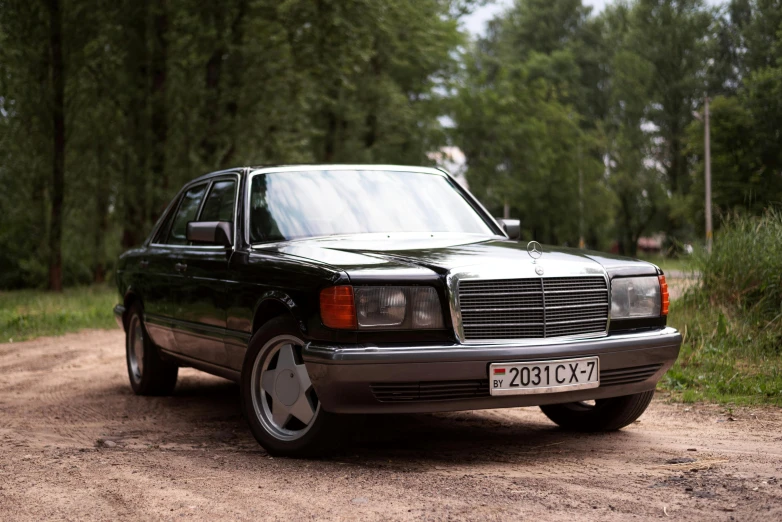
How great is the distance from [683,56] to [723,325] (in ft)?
137

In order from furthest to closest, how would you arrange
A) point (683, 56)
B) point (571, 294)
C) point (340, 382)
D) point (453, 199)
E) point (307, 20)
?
1. point (683, 56)
2. point (307, 20)
3. point (453, 199)
4. point (571, 294)
5. point (340, 382)

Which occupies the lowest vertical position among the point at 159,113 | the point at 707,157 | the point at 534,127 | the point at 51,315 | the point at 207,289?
the point at 51,315

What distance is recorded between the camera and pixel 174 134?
23.5m

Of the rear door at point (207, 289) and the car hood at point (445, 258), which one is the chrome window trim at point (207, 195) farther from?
the car hood at point (445, 258)

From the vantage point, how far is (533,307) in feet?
16.2

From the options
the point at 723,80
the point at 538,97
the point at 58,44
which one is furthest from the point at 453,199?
the point at 538,97

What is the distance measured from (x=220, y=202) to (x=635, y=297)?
296cm

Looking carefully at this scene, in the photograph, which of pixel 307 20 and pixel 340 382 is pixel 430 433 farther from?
pixel 307 20

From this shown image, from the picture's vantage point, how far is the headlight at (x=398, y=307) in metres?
4.67

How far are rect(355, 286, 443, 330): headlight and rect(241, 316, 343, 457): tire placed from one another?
44cm

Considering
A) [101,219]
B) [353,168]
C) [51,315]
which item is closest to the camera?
[353,168]

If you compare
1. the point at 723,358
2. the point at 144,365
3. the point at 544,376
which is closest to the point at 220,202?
the point at 144,365

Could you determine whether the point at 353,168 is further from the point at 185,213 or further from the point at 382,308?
the point at 382,308

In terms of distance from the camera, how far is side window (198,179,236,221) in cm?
653
